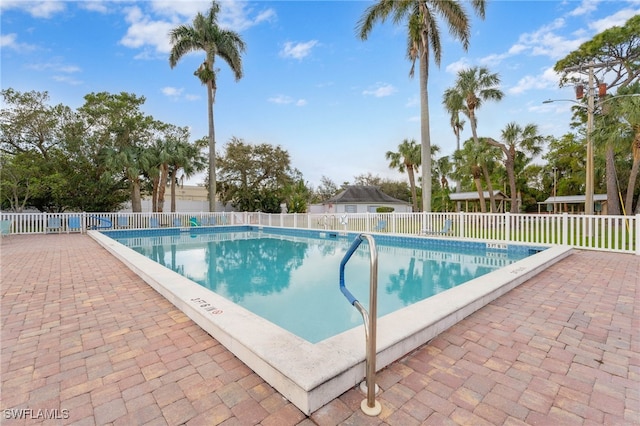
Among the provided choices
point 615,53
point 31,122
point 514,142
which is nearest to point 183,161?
point 31,122

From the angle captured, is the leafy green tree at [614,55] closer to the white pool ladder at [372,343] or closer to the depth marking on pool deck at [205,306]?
the white pool ladder at [372,343]

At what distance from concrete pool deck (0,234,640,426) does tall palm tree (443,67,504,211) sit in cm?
1778

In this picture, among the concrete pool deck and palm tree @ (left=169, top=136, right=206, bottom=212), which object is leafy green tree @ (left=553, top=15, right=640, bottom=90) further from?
palm tree @ (left=169, top=136, right=206, bottom=212)

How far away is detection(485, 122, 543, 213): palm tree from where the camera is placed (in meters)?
18.7

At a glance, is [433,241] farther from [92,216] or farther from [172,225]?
[92,216]

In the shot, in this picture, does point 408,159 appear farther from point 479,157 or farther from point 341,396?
point 341,396

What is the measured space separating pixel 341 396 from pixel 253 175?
23.6 m

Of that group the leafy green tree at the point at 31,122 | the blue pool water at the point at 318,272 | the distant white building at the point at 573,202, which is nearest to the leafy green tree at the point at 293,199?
the blue pool water at the point at 318,272

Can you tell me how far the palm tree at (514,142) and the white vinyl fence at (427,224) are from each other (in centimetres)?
708

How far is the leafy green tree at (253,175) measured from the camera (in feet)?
78.2

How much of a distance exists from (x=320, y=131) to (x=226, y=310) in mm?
17413

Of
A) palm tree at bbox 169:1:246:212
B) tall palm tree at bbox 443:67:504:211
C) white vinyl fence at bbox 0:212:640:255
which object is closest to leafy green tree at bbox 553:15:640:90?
tall palm tree at bbox 443:67:504:211

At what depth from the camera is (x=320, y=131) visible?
19172 mm

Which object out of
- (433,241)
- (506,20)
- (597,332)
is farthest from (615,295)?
(506,20)
